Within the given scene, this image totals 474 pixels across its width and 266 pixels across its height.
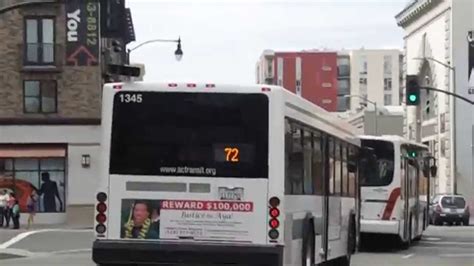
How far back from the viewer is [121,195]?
A: 526 inches

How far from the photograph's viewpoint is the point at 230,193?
43.7ft

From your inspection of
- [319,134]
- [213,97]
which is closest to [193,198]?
[213,97]

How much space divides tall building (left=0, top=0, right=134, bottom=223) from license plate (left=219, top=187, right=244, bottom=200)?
3323 cm

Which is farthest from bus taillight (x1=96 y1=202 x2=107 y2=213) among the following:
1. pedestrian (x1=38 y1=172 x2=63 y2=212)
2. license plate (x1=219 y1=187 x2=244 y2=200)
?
pedestrian (x1=38 y1=172 x2=63 y2=212)

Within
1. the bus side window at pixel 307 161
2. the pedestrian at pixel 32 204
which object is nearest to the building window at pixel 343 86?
the pedestrian at pixel 32 204

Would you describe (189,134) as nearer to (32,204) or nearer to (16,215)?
(16,215)

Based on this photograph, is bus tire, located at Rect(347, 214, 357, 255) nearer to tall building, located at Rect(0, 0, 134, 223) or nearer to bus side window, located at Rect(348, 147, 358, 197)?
bus side window, located at Rect(348, 147, 358, 197)

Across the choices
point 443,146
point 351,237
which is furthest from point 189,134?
point 443,146

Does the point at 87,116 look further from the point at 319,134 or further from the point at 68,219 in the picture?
the point at 319,134

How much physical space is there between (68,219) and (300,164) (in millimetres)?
32776

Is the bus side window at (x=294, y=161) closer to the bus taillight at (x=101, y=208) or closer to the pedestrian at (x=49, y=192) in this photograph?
the bus taillight at (x=101, y=208)

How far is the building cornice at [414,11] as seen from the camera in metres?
73.8

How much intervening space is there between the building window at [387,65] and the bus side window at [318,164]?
476 feet

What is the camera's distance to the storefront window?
46.5 meters
